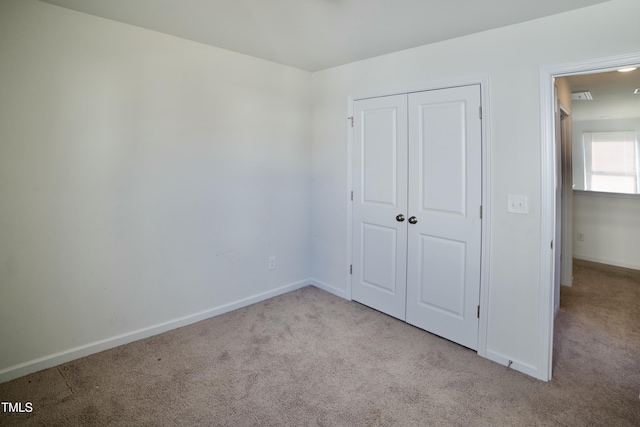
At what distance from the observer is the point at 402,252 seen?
3049 mm

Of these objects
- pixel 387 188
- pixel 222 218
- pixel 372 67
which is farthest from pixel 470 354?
pixel 372 67

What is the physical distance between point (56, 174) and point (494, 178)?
3076 millimetres

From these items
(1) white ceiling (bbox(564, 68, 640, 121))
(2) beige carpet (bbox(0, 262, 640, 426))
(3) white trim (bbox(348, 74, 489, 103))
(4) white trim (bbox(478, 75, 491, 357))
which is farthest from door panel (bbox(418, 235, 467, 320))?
(1) white ceiling (bbox(564, 68, 640, 121))

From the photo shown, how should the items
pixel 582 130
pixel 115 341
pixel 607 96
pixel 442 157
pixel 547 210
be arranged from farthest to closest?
pixel 582 130
pixel 607 96
pixel 442 157
pixel 115 341
pixel 547 210

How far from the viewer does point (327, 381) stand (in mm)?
2191

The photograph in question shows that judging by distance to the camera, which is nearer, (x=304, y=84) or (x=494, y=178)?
(x=494, y=178)

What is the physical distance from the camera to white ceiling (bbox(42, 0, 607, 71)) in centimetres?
206

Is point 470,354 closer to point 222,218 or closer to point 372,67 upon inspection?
point 222,218

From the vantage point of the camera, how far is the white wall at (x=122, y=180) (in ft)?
7.11

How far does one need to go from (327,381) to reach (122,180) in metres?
2.10

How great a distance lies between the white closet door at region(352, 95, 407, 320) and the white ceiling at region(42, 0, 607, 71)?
592 millimetres

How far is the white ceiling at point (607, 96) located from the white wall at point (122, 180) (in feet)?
10.3

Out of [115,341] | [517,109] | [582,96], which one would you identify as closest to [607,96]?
[582,96]

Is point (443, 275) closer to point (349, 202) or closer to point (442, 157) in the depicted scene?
point (442, 157)
